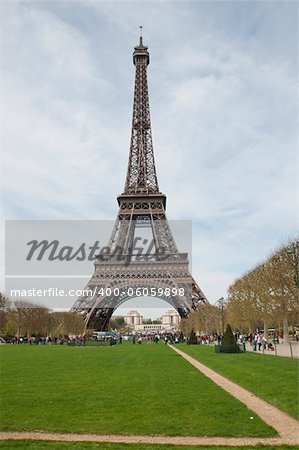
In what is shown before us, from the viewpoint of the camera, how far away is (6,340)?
73812 millimetres

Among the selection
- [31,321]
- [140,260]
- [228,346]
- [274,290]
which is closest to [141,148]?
[140,260]

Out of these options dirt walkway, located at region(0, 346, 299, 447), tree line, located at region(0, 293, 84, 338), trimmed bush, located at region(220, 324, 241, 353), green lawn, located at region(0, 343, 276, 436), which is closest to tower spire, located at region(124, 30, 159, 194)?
tree line, located at region(0, 293, 84, 338)

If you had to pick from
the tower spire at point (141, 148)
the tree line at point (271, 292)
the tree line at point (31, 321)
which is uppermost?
the tower spire at point (141, 148)

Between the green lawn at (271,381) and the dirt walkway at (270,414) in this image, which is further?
the green lawn at (271,381)

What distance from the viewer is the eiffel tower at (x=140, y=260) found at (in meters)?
71.1

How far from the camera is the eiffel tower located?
233 feet

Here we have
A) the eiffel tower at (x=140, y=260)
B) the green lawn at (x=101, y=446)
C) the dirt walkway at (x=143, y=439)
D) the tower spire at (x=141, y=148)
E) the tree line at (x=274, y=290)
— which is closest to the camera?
the green lawn at (x=101, y=446)

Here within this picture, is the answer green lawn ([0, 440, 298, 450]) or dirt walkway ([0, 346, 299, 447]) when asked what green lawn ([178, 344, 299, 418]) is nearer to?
dirt walkway ([0, 346, 299, 447])

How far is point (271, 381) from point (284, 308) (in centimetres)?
3036

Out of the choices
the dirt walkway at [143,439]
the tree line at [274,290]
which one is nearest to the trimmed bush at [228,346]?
the tree line at [274,290]

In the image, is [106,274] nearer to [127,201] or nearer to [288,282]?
[127,201]

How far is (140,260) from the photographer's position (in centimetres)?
7619

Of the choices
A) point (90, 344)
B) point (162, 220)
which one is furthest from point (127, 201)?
point (90, 344)

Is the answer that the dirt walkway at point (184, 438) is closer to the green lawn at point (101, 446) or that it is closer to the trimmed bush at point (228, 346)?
the green lawn at point (101, 446)
